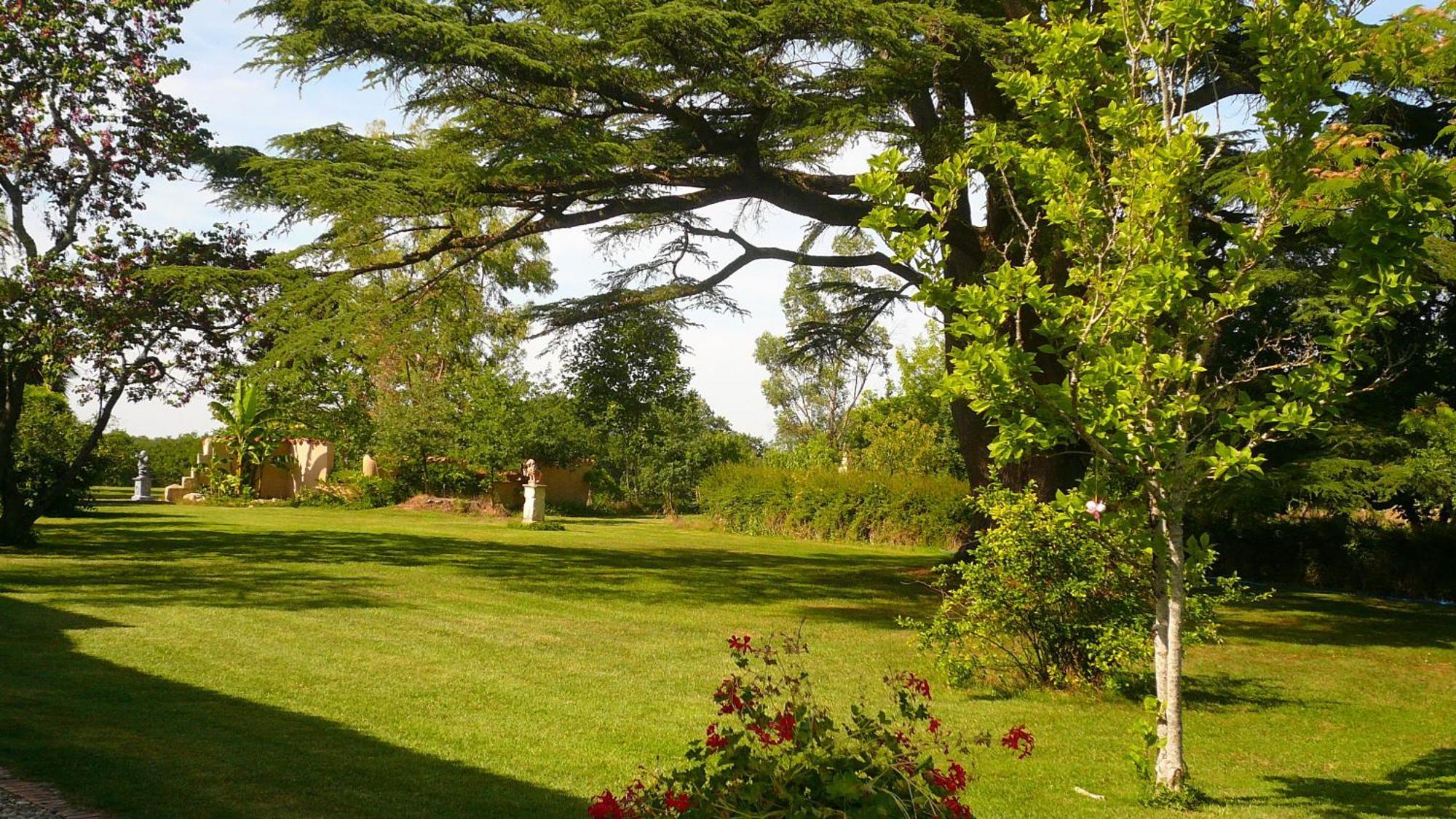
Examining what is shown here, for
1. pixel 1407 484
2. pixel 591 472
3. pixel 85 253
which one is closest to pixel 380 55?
pixel 85 253

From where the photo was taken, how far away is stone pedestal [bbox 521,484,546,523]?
27.5m

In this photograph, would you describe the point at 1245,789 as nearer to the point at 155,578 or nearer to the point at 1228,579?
the point at 1228,579

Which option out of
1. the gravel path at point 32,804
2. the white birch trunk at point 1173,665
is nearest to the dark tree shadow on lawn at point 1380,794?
the white birch trunk at point 1173,665

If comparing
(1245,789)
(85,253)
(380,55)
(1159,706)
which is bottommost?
(1245,789)

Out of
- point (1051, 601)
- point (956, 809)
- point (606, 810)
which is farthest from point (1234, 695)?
point (606, 810)

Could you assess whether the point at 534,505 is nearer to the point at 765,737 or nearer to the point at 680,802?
the point at 765,737

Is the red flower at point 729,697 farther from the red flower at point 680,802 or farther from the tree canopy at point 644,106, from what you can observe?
the tree canopy at point 644,106

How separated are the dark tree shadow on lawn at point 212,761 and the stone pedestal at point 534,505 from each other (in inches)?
794

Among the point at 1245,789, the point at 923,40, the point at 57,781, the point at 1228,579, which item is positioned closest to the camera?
the point at 57,781

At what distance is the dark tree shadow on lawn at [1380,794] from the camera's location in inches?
224

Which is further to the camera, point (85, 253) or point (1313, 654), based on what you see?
point (85, 253)

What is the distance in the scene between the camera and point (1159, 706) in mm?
5609

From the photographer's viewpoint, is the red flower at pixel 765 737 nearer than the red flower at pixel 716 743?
No

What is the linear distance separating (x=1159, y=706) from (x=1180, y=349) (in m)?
1.84
